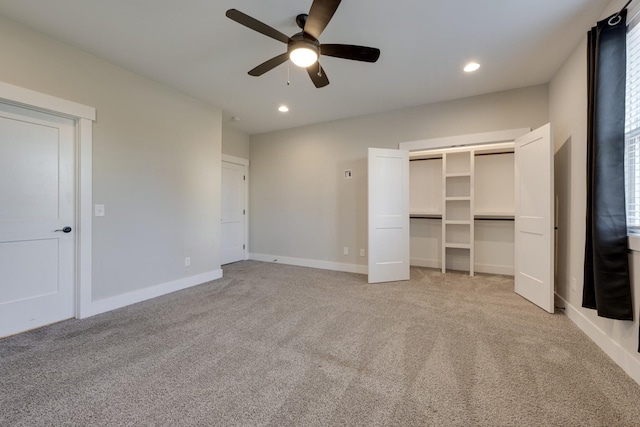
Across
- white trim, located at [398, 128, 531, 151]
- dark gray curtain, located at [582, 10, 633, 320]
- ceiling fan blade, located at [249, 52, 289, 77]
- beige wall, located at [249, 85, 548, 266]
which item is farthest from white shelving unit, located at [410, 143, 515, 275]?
ceiling fan blade, located at [249, 52, 289, 77]

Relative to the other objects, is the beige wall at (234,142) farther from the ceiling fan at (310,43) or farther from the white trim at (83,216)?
the ceiling fan at (310,43)

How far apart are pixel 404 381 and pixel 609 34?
2.95m

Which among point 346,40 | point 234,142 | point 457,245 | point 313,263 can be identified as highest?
point 346,40

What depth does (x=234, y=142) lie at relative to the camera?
5.37 meters

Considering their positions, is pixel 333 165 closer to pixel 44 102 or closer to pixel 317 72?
pixel 317 72

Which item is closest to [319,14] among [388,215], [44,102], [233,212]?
[44,102]

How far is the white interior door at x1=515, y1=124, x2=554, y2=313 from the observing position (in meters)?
2.86

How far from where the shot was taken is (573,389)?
5.44 feet

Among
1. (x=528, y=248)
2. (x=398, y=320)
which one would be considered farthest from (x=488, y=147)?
(x=398, y=320)

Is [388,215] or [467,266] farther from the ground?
[388,215]

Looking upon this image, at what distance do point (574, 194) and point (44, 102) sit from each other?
521 cm

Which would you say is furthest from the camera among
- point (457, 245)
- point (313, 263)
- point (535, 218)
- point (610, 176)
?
point (313, 263)

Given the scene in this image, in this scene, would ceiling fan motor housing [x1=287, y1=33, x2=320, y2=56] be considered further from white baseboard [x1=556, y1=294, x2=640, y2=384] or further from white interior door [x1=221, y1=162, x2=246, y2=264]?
white interior door [x1=221, y1=162, x2=246, y2=264]

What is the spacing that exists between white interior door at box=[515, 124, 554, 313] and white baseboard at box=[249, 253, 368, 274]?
2229mm
